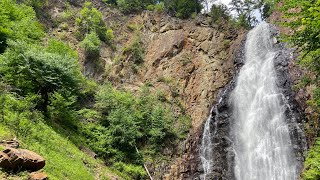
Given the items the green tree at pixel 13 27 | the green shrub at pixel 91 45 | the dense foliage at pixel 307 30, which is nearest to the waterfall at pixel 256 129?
the dense foliage at pixel 307 30

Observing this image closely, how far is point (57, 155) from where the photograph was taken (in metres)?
13.9

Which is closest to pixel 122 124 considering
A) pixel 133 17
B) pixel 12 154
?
pixel 12 154

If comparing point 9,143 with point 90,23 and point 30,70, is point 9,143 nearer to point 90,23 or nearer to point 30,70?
point 30,70

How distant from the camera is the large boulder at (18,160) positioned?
850cm

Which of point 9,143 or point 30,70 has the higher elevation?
point 30,70

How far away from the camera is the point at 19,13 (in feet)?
88.4

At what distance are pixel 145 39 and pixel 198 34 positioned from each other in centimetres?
651

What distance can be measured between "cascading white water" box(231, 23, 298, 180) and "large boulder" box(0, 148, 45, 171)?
15.5 metres

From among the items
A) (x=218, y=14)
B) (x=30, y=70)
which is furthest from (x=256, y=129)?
(x=218, y=14)

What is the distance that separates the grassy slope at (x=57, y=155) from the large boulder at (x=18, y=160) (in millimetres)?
282

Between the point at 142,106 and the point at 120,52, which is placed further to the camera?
the point at 120,52

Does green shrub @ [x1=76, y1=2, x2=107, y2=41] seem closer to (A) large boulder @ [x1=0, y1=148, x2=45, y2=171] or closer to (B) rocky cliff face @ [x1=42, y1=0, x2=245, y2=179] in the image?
(B) rocky cliff face @ [x1=42, y1=0, x2=245, y2=179]

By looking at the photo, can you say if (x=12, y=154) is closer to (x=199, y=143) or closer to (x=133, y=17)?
(x=199, y=143)

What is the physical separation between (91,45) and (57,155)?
20.1 m
